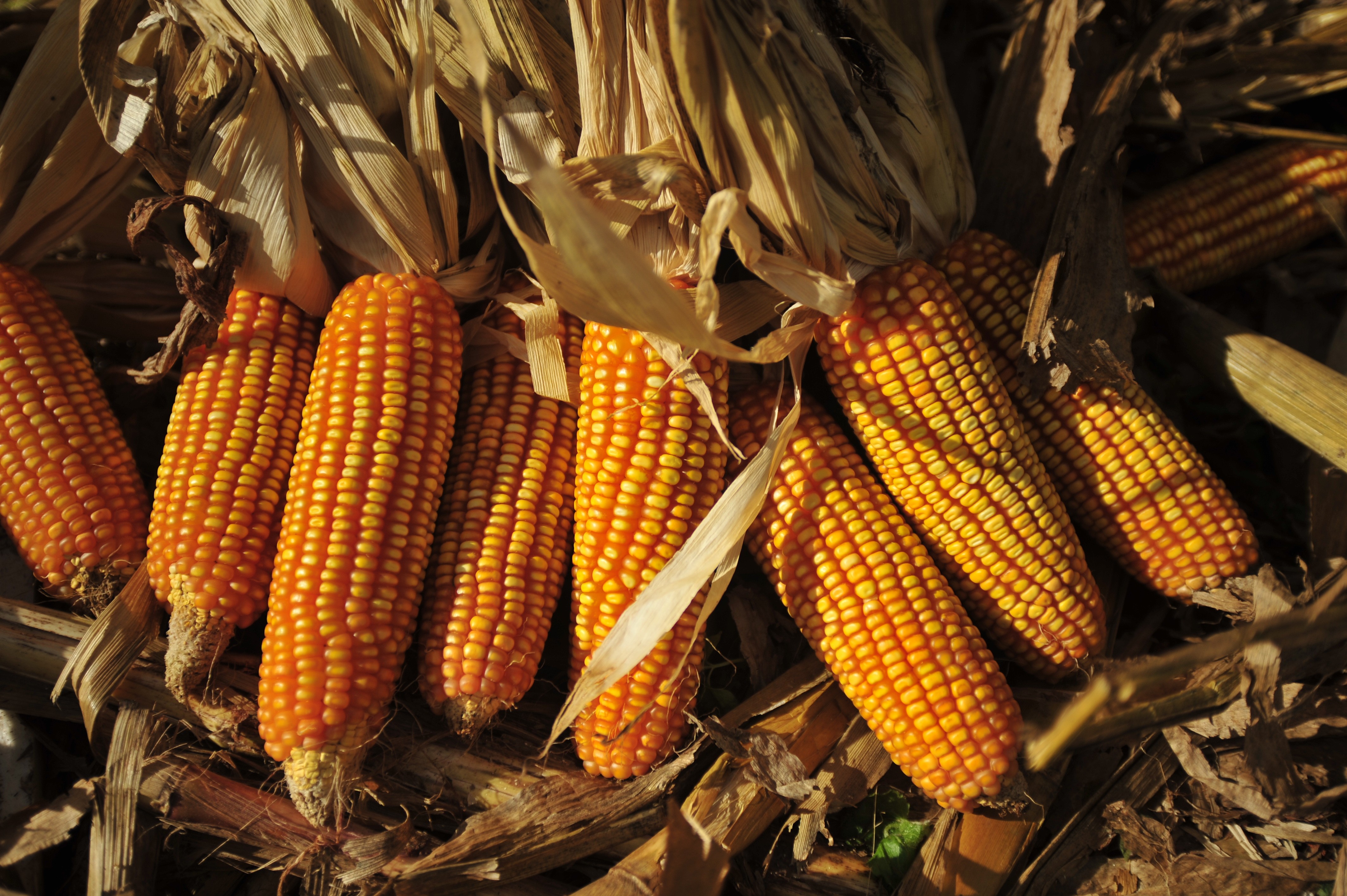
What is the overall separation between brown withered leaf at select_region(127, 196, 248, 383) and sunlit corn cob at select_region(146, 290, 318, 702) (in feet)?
0.19

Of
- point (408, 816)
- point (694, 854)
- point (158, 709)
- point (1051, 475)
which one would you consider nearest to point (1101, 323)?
point (1051, 475)

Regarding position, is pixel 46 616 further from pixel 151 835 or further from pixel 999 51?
pixel 999 51

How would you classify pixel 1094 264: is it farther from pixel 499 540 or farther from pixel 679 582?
pixel 499 540

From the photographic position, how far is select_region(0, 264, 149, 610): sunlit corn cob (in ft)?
7.98

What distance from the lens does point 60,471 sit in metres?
2.46

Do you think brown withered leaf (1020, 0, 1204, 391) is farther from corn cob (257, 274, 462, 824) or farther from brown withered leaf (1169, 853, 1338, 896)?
corn cob (257, 274, 462, 824)

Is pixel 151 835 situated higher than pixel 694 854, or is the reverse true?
pixel 694 854

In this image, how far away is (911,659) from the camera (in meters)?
2.27

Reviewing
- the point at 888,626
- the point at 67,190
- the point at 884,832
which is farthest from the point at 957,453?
the point at 67,190

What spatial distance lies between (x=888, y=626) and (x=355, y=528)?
169 centimetres

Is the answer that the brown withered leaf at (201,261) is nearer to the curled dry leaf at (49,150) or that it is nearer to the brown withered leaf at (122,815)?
the curled dry leaf at (49,150)

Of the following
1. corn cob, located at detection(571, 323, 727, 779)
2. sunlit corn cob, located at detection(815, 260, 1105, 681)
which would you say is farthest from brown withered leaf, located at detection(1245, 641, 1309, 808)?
corn cob, located at detection(571, 323, 727, 779)

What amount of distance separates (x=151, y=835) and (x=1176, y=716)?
138 inches

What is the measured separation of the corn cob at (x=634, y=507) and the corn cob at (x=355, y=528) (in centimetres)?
52
